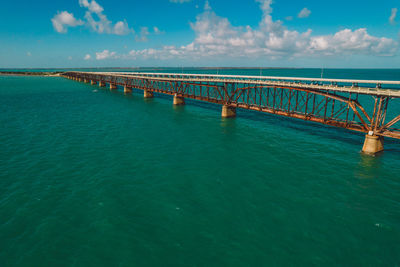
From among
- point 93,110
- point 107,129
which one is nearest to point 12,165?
point 107,129

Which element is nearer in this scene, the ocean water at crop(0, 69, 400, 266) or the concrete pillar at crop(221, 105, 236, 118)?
the ocean water at crop(0, 69, 400, 266)

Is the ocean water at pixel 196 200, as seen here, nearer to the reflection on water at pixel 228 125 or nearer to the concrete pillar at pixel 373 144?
the concrete pillar at pixel 373 144

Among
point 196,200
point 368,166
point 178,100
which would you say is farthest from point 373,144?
point 178,100

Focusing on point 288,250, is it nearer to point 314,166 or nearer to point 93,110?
point 314,166

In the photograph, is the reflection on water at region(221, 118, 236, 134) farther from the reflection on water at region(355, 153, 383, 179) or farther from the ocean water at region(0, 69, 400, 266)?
the reflection on water at region(355, 153, 383, 179)

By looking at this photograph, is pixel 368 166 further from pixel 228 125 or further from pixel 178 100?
pixel 178 100

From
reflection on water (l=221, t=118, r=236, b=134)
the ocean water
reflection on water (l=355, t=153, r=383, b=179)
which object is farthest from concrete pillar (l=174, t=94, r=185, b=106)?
reflection on water (l=355, t=153, r=383, b=179)

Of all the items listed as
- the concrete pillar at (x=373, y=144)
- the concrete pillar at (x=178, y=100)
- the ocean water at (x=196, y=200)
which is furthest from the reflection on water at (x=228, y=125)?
the concrete pillar at (x=178, y=100)
